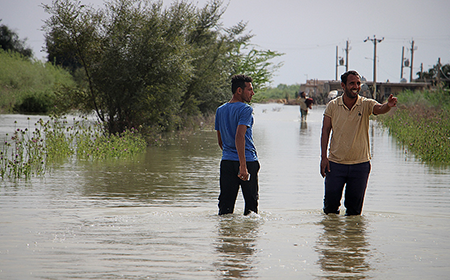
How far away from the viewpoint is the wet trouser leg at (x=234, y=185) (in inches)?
261

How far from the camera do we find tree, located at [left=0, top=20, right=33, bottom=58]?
72125mm

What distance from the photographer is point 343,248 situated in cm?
594

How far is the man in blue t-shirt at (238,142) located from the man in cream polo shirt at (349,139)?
92 cm

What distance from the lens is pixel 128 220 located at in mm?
7117

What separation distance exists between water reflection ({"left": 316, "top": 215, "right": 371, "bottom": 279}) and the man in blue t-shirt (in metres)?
1.04

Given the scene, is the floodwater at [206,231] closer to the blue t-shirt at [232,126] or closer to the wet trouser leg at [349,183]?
the wet trouser leg at [349,183]

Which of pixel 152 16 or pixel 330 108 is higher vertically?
pixel 152 16

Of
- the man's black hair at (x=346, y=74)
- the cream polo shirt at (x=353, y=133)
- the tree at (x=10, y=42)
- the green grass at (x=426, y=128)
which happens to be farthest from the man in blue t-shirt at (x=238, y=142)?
the tree at (x=10, y=42)

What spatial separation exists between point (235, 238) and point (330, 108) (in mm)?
1972

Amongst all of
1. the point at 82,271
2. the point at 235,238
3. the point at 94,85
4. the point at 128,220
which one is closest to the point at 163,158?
the point at 94,85

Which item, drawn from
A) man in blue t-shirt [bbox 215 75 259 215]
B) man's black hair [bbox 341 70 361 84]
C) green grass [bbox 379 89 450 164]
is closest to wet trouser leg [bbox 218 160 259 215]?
man in blue t-shirt [bbox 215 75 259 215]

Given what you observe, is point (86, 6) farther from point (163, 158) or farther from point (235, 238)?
point (235, 238)

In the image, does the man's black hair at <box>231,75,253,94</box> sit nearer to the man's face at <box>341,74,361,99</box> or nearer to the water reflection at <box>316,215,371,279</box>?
the man's face at <box>341,74,361,99</box>

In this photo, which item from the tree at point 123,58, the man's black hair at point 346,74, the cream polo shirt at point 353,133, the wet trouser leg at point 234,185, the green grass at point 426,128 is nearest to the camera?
the wet trouser leg at point 234,185
